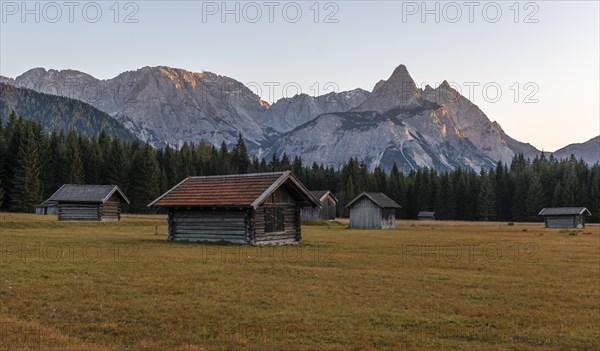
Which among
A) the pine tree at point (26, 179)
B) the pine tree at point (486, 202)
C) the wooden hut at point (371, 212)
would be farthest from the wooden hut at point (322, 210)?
the pine tree at point (486, 202)

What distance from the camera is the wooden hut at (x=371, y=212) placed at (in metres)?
76.7

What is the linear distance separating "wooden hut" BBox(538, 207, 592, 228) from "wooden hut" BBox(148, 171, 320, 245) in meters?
63.3

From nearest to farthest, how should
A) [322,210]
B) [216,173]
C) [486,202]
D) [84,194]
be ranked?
[84,194] < [322,210] < [486,202] < [216,173]

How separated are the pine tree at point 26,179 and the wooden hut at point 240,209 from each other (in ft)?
196

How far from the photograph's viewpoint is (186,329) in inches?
448

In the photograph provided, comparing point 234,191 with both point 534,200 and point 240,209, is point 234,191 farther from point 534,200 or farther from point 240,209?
point 534,200

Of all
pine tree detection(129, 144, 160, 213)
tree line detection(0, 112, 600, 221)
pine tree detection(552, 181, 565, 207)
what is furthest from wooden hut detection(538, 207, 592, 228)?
pine tree detection(129, 144, 160, 213)

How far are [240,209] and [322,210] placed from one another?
62.6 meters

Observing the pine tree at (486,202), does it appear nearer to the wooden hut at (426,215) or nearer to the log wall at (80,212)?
the wooden hut at (426,215)

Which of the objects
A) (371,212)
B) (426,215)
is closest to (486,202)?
(426,215)

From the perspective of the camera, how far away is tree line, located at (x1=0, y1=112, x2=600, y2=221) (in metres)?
89.1

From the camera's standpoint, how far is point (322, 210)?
96438 mm

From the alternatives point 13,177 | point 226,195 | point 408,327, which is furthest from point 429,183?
point 408,327

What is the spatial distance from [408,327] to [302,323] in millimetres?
2634
